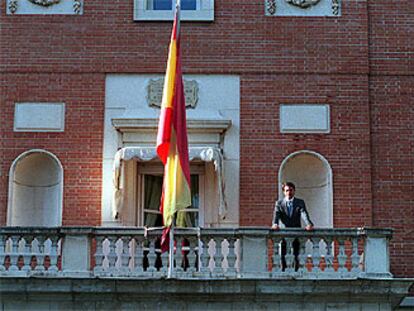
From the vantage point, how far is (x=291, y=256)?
17766mm

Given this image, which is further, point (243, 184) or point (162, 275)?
point (243, 184)

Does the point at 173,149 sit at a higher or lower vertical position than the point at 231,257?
higher

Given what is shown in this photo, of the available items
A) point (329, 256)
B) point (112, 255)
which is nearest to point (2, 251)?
point (112, 255)

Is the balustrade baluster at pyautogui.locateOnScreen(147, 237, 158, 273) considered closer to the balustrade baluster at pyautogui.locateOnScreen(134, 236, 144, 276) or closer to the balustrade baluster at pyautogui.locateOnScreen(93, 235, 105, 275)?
the balustrade baluster at pyautogui.locateOnScreen(134, 236, 144, 276)

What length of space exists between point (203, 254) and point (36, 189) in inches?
158

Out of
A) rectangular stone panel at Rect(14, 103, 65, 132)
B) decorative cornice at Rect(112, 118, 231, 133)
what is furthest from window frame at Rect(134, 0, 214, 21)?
rectangular stone panel at Rect(14, 103, 65, 132)

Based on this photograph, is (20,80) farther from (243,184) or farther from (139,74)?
(243,184)

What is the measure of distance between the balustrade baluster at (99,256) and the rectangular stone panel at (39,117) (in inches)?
115

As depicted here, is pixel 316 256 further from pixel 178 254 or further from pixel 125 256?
pixel 125 256

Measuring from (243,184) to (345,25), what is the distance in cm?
357

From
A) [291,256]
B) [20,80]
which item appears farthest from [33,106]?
[291,256]

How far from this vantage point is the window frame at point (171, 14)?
20.5 m

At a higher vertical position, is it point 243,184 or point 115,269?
point 243,184

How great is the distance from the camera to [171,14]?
20594mm
